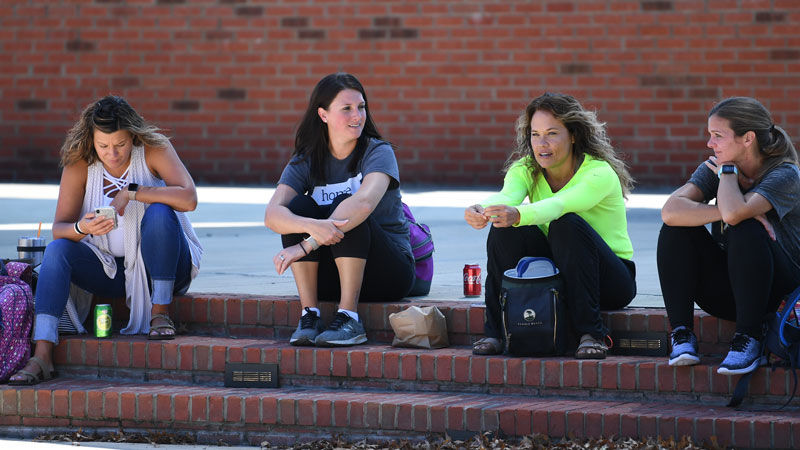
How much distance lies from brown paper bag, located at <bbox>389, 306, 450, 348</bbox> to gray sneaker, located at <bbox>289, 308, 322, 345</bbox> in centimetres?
32

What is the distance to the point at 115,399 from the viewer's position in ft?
15.4

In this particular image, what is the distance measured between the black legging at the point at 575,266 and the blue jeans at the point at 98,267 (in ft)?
4.71

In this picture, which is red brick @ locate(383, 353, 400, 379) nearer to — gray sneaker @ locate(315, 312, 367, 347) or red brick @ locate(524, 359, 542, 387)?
gray sneaker @ locate(315, 312, 367, 347)

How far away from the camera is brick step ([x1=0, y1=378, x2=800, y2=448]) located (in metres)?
Answer: 4.02

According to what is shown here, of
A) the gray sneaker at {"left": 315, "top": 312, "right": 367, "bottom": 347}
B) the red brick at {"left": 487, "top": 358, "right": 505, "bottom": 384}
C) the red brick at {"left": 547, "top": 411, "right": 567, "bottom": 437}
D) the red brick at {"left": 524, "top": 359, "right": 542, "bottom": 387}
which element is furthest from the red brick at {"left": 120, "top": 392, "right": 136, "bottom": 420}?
the red brick at {"left": 547, "top": 411, "right": 567, "bottom": 437}

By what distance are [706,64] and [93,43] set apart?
21.5 feet

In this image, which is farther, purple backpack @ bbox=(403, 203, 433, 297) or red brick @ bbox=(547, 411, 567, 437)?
purple backpack @ bbox=(403, 203, 433, 297)

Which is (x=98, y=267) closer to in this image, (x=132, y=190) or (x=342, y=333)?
(x=132, y=190)

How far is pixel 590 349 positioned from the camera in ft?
14.6

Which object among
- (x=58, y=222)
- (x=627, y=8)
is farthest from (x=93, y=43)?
(x=58, y=222)

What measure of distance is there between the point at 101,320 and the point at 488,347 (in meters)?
1.75

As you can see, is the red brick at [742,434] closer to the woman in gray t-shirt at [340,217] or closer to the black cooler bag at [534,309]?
the black cooler bag at [534,309]

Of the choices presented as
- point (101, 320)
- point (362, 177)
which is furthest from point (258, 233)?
point (362, 177)

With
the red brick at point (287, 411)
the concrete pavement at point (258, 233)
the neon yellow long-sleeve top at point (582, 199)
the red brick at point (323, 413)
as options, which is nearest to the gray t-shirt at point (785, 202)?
the neon yellow long-sleeve top at point (582, 199)
